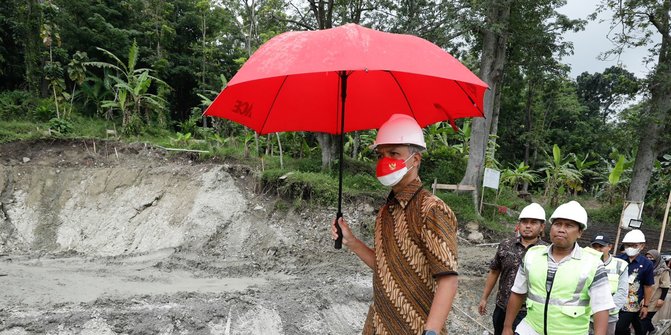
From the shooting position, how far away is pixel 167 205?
32.4ft

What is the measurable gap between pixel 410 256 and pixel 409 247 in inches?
1.6

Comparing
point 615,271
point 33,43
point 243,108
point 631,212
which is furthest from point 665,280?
point 33,43

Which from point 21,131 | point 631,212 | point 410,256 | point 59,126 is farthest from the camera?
point 59,126

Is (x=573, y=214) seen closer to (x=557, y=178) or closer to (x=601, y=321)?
(x=601, y=321)

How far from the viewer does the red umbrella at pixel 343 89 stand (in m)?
1.79

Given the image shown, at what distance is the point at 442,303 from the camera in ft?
5.25

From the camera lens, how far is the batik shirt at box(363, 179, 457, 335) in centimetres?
164

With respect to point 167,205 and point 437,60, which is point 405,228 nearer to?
point 437,60

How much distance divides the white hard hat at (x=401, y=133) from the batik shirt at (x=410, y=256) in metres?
0.22

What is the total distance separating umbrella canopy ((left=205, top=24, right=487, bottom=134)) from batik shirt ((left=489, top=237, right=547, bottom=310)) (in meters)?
1.90

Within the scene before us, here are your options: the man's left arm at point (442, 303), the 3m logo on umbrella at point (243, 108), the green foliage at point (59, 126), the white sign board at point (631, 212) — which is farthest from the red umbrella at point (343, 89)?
the green foliage at point (59, 126)

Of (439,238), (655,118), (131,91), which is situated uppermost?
(655,118)

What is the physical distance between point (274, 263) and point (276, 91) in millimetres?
6254

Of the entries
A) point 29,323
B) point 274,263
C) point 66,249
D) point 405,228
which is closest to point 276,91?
point 405,228
